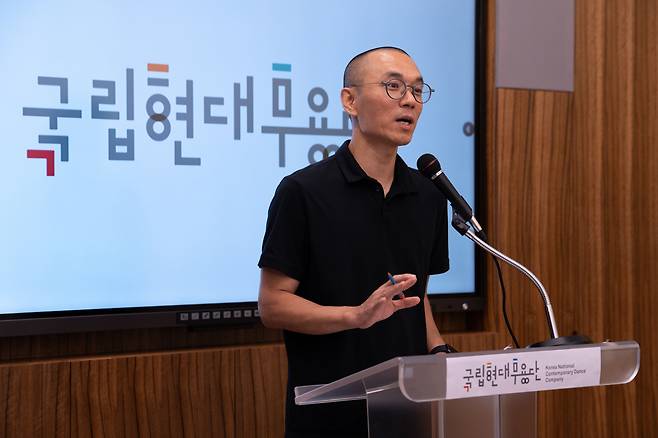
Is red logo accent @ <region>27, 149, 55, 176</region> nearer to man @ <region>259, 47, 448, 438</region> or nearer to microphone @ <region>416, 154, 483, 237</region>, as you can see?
man @ <region>259, 47, 448, 438</region>

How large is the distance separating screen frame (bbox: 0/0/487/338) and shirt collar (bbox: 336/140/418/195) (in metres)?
0.79

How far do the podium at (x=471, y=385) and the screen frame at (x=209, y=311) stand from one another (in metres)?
1.16

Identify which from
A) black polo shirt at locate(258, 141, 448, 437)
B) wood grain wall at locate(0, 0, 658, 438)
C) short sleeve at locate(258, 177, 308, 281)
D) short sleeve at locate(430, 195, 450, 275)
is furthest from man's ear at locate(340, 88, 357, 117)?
wood grain wall at locate(0, 0, 658, 438)

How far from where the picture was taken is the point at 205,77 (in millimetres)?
2689

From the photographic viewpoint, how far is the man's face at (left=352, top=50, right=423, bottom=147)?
2.04m

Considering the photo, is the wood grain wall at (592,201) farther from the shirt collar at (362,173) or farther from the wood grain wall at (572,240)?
the shirt collar at (362,173)

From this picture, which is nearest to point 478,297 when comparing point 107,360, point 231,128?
point 231,128

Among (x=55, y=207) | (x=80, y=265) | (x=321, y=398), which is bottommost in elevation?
(x=321, y=398)

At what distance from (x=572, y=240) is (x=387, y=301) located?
6.27ft

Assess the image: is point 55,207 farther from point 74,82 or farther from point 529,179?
point 529,179

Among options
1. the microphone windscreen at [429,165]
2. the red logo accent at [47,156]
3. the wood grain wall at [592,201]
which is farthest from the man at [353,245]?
the wood grain wall at [592,201]

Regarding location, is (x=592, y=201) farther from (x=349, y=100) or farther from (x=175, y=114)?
(x=175, y=114)

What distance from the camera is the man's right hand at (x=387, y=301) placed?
4.78ft

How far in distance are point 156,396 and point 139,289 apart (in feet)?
1.14
